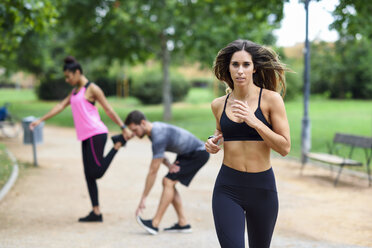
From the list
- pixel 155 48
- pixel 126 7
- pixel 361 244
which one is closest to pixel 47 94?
pixel 155 48

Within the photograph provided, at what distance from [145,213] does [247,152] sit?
3.90 m

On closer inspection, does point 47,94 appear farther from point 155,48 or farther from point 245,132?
point 245,132

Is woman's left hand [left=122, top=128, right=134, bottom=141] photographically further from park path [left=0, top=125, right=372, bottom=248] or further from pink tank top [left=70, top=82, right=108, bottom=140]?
park path [left=0, top=125, right=372, bottom=248]

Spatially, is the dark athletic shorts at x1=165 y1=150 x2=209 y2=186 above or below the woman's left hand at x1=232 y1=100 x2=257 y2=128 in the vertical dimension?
below

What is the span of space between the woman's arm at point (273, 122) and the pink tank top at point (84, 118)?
3.27 metres

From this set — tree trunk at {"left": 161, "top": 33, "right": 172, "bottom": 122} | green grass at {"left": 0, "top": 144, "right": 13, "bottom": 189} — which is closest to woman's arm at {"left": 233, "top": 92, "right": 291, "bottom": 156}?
green grass at {"left": 0, "top": 144, "right": 13, "bottom": 189}

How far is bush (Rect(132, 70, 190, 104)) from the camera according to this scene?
35.1 metres

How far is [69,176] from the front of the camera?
31.6ft

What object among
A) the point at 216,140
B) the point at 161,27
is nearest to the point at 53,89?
the point at 161,27

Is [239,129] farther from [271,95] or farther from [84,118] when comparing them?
[84,118]

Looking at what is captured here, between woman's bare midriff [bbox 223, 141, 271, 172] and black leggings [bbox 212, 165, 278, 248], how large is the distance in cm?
4

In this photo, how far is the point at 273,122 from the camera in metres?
2.99

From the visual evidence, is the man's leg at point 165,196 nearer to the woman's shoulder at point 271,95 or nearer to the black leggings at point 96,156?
the black leggings at point 96,156

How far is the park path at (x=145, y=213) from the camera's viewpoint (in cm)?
536
